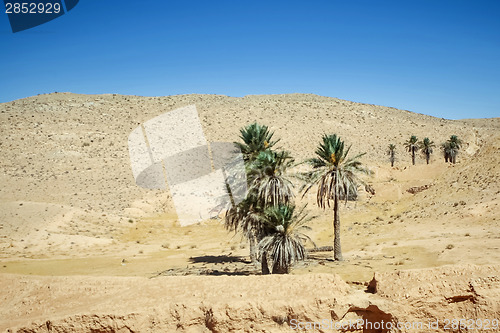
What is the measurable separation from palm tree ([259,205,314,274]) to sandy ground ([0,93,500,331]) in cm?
264

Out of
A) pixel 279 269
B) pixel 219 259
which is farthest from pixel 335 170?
A: pixel 219 259

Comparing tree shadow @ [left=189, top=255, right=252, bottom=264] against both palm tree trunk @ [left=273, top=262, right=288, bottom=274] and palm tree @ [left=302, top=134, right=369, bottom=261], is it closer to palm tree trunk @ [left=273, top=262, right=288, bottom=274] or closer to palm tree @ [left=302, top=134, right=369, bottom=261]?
palm tree @ [left=302, top=134, right=369, bottom=261]

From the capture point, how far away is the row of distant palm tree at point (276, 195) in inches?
665

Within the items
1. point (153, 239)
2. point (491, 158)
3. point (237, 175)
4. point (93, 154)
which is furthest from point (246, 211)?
point (93, 154)

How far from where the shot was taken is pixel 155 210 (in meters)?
→ 45.6

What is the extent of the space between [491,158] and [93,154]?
56.1 metres

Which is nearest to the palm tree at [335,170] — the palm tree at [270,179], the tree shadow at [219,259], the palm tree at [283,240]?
the palm tree at [270,179]

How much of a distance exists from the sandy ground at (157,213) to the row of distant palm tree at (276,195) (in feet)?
9.33

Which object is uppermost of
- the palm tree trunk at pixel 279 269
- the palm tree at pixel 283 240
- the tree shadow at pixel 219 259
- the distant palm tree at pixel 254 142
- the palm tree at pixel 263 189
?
the distant palm tree at pixel 254 142

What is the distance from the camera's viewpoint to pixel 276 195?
18828 mm

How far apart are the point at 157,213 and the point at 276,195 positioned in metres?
29.1

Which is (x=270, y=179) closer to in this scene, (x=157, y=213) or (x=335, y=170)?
(x=335, y=170)

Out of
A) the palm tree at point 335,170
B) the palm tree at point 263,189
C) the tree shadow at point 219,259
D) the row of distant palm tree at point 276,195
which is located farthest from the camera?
the tree shadow at point 219,259

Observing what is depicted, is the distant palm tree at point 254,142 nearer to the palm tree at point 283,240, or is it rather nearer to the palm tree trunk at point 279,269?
the palm tree at point 283,240
